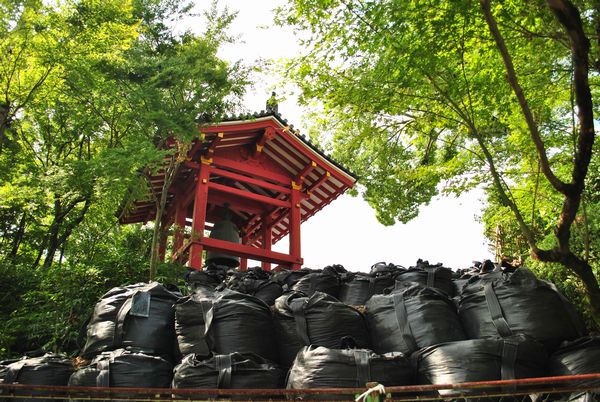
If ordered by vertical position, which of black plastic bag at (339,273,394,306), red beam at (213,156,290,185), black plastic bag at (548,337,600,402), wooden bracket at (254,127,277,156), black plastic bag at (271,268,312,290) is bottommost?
black plastic bag at (548,337,600,402)

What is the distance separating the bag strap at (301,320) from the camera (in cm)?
360

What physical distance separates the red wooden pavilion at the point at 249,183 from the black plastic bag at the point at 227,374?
4455mm

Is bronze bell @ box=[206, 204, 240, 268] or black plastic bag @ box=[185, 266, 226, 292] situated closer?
black plastic bag @ box=[185, 266, 226, 292]

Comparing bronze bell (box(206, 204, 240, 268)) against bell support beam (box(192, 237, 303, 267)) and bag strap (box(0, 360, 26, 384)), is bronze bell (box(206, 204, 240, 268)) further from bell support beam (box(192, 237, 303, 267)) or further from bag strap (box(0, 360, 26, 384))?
bag strap (box(0, 360, 26, 384))

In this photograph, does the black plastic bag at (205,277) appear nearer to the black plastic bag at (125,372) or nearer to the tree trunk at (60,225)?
the black plastic bag at (125,372)

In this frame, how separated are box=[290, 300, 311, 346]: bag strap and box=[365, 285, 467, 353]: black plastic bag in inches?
23.3

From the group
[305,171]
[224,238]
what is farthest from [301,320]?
[305,171]

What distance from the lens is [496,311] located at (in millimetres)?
3389

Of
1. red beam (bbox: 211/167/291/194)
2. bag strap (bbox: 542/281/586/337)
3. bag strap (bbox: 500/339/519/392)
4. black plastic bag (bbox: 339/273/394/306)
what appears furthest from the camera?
red beam (bbox: 211/167/291/194)

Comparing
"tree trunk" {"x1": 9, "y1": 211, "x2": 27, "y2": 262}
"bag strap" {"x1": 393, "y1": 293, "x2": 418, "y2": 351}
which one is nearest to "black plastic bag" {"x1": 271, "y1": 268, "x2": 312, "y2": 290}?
"bag strap" {"x1": 393, "y1": 293, "x2": 418, "y2": 351}

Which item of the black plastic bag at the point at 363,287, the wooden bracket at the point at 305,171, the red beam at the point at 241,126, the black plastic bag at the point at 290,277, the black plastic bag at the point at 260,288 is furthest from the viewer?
the wooden bracket at the point at 305,171

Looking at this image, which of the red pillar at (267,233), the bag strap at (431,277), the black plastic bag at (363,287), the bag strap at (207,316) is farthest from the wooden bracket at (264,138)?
the bag strap at (207,316)

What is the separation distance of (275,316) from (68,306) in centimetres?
301

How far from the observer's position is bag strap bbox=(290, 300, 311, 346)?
360 centimetres
